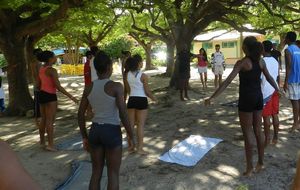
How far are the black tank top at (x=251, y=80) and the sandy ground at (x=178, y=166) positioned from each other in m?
1.15

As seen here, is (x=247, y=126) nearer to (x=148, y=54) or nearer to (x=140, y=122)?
(x=140, y=122)

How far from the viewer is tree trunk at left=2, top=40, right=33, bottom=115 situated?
12102mm

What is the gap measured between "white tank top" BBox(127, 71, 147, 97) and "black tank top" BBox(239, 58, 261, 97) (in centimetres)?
165

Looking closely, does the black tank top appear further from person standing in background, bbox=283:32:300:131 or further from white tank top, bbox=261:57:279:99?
person standing in background, bbox=283:32:300:131

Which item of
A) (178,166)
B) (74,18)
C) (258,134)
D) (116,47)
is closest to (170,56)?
(74,18)

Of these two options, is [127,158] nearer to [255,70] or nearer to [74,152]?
[74,152]

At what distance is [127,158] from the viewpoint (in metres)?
6.76

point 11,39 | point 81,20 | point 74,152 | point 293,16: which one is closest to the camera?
point 74,152

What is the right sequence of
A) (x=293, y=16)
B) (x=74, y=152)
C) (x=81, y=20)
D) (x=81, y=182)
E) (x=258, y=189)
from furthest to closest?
(x=293, y=16), (x=81, y=20), (x=74, y=152), (x=81, y=182), (x=258, y=189)

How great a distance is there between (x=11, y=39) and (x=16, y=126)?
2.71m

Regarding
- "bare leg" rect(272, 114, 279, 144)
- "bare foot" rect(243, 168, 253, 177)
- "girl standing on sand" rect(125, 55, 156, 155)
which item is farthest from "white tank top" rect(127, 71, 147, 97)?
"bare leg" rect(272, 114, 279, 144)

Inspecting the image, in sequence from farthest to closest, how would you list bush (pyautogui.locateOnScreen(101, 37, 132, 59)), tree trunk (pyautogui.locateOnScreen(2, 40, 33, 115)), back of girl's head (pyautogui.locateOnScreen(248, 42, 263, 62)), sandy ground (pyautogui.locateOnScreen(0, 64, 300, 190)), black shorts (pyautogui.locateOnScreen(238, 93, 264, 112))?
bush (pyautogui.locateOnScreen(101, 37, 132, 59)), tree trunk (pyautogui.locateOnScreen(2, 40, 33, 115)), sandy ground (pyautogui.locateOnScreen(0, 64, 300, 190)), black shorts (pyautogui.locateOnScreen(238, 93, 264, 112)), back of girl's head (pyautogui.locateOnScreen(248, 42, 263, 62))

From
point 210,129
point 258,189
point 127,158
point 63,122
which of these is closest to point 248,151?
point 258,189

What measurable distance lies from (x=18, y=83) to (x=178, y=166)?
24.6 ft
